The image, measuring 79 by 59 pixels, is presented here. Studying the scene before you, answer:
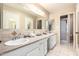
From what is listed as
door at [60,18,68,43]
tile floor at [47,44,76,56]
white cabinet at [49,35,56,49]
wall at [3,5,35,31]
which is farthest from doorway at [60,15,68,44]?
wall at [3,5,35,31]

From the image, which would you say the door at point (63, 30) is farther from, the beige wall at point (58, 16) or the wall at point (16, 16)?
the wall at point (16, 16)

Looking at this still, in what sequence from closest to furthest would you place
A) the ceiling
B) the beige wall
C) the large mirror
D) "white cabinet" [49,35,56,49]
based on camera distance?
1. the large mirror
2. the ceiling
3. the beige wall
4. "white cabinet" [49,35,56,49]

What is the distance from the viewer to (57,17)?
8.43 feet

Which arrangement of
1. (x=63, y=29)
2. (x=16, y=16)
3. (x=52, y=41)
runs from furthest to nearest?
(x=52, y=41) < (x=63, y=29) < (x=16, y=16)

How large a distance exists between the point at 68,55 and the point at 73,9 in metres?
1.05

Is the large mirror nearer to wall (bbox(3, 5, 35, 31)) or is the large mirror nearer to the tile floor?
wall (bbox(3, 5, 35, 31))

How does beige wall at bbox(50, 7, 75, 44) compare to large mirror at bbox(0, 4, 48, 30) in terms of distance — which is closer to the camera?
large mirror at bbox(0, 4, 48, 30)

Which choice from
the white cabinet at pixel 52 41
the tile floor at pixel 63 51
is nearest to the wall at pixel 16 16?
the white cabinet at pixel 52 41

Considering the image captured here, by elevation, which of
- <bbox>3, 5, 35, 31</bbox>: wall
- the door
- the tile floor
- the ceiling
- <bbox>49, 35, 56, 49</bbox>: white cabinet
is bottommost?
the tile floor

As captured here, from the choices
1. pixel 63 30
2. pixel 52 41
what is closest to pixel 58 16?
pixel 63 30

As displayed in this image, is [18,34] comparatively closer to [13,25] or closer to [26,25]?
[13,25]

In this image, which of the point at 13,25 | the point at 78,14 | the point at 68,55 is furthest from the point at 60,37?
the point at 13,25

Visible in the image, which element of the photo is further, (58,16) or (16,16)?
(58,16)

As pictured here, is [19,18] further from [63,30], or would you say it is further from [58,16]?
[63,30]
